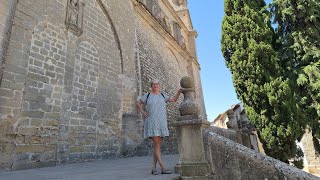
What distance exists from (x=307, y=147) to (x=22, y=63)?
1338 cm

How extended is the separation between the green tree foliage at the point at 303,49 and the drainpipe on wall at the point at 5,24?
1004 cm

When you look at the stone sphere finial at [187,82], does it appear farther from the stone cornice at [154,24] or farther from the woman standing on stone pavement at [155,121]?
the stone cornice at [154,24]

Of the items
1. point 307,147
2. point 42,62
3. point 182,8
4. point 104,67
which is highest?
point 182,8

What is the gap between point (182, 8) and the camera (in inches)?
944

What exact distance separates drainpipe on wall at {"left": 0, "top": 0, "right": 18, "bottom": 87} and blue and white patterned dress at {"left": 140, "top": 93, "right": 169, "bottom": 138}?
3.18 metres

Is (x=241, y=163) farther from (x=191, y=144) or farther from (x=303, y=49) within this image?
(x=303, y=49)

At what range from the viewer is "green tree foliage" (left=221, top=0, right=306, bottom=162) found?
8172 millimetres

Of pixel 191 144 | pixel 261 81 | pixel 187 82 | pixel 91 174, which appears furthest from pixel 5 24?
pixel 261 81

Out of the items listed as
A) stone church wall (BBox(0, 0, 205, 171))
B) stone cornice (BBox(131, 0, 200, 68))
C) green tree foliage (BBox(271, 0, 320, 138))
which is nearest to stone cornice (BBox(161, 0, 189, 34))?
stone cornice (BBox(131, 0, 200, 68))

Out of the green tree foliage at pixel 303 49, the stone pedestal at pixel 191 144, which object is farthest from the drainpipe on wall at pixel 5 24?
the green tree foliage at pixel 303 49

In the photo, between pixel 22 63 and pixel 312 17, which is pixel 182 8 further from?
pixel 22 63

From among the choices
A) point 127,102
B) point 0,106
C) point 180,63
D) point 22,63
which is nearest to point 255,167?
point 0,106

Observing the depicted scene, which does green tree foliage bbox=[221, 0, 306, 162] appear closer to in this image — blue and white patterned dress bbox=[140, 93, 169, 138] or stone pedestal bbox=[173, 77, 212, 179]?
stone pedestal bbox=[173, 77, 212, 179]

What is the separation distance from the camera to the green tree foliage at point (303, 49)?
938 centimetres
